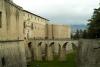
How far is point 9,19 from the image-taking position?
20922 mm

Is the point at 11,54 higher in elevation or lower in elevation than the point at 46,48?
higher

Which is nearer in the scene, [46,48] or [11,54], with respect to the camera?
[11,54]

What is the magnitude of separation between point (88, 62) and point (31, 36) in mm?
41527

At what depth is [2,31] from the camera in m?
19.6

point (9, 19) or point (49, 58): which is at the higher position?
point (9, 19)

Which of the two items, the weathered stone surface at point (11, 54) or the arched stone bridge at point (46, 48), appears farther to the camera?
the arched stone bridge at point (46, 48)

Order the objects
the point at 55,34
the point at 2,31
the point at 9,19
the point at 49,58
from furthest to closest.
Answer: the point at 55,34 < the point at 49,58 < the point at 9,19 < the point at 2,31

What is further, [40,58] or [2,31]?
[40,58]

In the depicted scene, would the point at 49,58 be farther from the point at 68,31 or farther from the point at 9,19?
the point at 9,19

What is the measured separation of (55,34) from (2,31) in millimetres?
59209

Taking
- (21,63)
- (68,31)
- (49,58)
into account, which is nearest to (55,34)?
(68,31)

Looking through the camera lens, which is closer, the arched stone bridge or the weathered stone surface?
the weathered stone surface

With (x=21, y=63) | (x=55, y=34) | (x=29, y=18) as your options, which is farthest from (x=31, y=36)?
(x=21, y=63)

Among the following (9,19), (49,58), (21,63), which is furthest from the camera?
(49,58)
